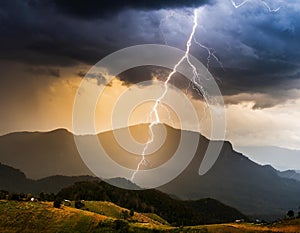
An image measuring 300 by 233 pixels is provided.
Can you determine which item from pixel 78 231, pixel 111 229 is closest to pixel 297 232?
pixel 111 229

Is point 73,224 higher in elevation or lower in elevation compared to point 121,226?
higher

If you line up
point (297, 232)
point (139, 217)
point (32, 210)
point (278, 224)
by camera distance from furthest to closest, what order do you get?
point (139, 217), point (32, 210), point (278, 224), point (297, 232)

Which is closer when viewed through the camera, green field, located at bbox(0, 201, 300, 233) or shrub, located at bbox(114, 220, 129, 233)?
green field, located at bbox(0, 201, 300, 233)

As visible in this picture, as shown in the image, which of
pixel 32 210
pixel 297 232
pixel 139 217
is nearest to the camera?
pixel 297 232

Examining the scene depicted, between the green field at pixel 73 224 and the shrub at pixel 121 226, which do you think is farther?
the shrub at pixel 121 226

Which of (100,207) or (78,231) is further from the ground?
(100,207)

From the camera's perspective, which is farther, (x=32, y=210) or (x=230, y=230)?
(x=32, y=210)

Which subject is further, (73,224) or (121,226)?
(73,224)

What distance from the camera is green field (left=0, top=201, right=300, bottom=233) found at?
9375 cm

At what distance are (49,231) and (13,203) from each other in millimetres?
18511

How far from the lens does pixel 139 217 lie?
145875 millimetres

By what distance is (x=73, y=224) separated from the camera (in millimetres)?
103438

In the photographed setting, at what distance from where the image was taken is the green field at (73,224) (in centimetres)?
9375

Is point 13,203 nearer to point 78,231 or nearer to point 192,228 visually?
point 78,231
